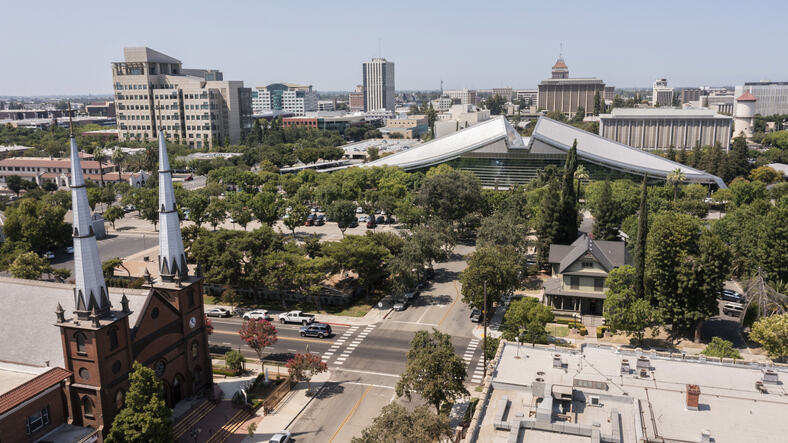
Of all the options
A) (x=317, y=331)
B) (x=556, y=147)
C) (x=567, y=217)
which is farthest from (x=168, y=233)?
(x=556, y=147)

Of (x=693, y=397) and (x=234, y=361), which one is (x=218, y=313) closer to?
(x=234, y=361)

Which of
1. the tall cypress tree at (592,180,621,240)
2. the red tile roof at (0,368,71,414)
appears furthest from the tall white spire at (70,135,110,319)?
the tall cypress tree at (592,180,621,240)

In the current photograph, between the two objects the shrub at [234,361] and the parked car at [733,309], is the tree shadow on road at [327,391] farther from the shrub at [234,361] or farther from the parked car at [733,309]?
the parked car at [733,309]

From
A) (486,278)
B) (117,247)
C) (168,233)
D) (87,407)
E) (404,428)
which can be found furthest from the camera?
(117,247)

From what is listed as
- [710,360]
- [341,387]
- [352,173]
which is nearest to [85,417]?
[341,387]

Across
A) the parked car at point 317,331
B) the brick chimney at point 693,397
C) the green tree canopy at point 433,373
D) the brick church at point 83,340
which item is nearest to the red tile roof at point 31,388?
the brick church at point 83,340

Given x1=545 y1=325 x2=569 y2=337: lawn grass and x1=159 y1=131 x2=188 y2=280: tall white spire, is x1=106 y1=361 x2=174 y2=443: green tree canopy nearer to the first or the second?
x1=159 y1=131 x2=188 y2=280: tall white spire
